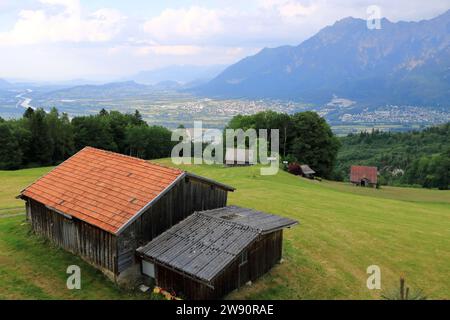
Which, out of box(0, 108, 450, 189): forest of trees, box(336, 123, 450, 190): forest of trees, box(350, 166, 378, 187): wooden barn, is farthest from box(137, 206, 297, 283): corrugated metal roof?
box(336, 123, 450, 190): forest of trees

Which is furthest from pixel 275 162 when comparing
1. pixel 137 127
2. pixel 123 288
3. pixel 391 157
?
pixel 391 157

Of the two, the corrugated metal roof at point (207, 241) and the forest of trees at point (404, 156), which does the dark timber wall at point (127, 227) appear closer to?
the corrugated metal roof at point (207, 241)

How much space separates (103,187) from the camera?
23000 mm

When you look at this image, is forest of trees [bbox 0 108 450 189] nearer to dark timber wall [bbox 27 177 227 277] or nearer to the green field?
the green field

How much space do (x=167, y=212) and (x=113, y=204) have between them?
295 cm

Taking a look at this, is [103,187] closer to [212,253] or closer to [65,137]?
[212,253]

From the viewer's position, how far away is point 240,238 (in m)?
20.0

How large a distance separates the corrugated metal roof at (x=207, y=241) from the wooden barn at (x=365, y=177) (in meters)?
55.9

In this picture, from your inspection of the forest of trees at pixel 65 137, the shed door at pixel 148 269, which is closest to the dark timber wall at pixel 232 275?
the shed door at pixel 148 269

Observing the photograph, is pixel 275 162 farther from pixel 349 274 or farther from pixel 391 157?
pixel 391 157

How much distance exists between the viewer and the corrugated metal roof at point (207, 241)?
1837 centimetres

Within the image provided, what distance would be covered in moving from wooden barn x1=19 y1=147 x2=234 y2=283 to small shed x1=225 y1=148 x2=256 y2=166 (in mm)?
43700

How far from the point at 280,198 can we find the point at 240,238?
791 inches

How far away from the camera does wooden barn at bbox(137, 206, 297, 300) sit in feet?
60.4
